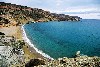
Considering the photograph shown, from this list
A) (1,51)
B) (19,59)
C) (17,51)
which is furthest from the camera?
(17,51)

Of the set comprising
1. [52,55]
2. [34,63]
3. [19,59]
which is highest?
[34,63]

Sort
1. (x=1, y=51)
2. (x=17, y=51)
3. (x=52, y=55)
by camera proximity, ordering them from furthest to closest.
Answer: (x=52, y=55) → (x=17, y=51) → (x=1, y=51)

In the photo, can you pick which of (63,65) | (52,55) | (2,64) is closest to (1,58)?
(2,64)

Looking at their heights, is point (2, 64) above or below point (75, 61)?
below

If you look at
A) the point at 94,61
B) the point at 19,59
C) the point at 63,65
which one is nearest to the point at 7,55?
the point at 19,59

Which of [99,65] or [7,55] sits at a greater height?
[99,65]

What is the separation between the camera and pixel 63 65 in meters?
25.5

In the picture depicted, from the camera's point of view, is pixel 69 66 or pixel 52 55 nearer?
pixel 69 66

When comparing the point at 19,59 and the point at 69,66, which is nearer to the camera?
the point at 69,66

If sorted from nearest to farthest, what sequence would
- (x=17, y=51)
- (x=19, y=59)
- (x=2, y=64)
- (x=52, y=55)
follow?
(x=2, y=64), (x=19, y=59), (x=17, y=51), (x=52, y=55)

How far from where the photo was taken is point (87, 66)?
77.7 feet

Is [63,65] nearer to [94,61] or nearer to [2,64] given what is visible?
[94,61]

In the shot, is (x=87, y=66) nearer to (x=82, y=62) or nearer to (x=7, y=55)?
(x=82, y=62)

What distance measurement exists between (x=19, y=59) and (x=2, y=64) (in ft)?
24.6
